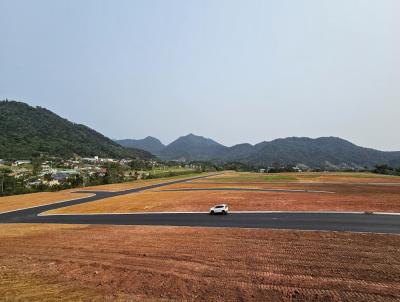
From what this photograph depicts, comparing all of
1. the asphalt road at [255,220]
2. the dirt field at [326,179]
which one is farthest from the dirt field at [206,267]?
the dirt field at [326,179]

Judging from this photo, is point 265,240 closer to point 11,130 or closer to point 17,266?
point 17,266

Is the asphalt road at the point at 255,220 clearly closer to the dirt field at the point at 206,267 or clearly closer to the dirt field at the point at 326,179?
the dirt field at the point at 206,267

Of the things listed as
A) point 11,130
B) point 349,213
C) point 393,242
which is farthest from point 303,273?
point 11,130

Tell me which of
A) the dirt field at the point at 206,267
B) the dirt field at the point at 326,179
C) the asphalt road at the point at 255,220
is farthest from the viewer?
the dirt field at the point at 326,179

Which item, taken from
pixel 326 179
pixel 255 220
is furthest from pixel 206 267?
pixel 326 179

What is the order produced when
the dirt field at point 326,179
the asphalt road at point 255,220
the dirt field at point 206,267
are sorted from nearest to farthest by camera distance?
the dirt field at point 206,267
the asphalt road at point 255,220
the dirt field at point 326,179

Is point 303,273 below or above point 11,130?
below

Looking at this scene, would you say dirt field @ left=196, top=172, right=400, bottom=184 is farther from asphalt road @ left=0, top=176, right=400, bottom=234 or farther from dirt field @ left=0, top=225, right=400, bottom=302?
dirt field @ left=0, top=225, right=400, bottom=302
